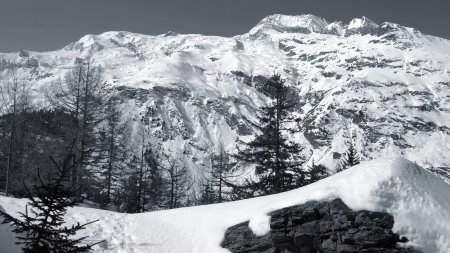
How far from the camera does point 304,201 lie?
12.6m

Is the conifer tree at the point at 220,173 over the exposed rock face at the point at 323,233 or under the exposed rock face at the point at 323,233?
over

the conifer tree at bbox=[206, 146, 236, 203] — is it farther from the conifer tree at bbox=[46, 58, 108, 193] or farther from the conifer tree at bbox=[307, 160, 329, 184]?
the conifer tree at bbox=[46, 58, 108, 193]

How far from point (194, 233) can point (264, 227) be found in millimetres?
2895

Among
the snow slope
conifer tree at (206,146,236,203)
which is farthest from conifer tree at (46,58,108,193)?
conifer tree at (206,146,236,203)

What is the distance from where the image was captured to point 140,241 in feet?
46.2

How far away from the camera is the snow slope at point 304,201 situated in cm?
1130

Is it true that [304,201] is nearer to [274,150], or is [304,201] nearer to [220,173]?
[274,150]

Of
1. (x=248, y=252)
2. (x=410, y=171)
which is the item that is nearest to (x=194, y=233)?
(x=248, y=252)

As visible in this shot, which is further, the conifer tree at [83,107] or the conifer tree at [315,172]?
the conifer tree at [315,172]

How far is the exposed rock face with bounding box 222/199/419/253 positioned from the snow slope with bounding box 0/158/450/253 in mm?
248

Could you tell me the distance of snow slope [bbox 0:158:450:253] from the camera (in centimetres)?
1130

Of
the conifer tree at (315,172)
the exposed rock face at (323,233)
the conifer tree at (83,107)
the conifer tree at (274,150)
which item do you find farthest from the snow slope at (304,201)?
the conifer tree at (315,172)

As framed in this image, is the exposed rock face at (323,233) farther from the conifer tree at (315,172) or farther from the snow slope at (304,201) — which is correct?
the conifer tree at (315,172)

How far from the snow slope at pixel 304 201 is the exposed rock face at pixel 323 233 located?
25 cm
